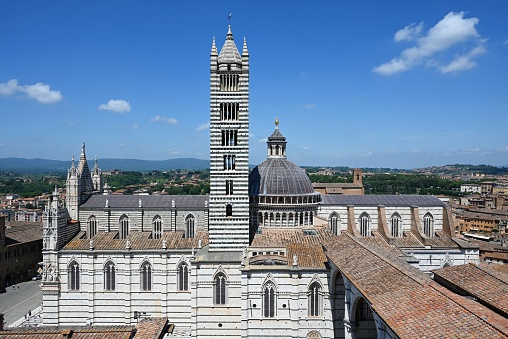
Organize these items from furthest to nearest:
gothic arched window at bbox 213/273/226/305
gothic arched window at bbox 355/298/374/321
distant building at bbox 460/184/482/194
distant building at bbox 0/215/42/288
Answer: distant building at bbox 460/184/482/194 < distant building at bbox 0/215/42/288 < gothic arched window at bbox 213/273/226/305 < gothic arched window at bbox 355/298/374/321

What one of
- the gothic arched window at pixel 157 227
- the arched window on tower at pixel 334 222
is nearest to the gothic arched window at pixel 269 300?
the arched window on tower at pixel 334 222

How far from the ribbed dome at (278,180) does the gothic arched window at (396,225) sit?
31.8 feet

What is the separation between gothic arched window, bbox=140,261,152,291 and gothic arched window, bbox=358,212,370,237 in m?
20.6

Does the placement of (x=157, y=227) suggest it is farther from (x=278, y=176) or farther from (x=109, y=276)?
(x=278, y=176)

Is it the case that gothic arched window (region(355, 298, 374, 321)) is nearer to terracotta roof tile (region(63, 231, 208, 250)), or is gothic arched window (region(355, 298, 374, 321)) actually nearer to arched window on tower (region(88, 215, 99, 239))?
terracotta roof tile (region(63, 231, 208, 250))

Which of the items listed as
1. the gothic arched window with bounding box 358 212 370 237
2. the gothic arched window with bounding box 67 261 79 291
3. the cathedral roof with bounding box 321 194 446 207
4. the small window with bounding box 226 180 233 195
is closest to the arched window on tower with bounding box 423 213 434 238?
the cathedral roof with bounding box 321 194 446 207

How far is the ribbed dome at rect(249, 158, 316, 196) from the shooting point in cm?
3428

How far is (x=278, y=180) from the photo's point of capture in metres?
34.7

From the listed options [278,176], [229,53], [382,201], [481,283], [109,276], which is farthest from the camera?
[382,201]

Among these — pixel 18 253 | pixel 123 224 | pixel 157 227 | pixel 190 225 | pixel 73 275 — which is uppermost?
pixel 123 224

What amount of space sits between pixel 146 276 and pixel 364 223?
70.3 feet

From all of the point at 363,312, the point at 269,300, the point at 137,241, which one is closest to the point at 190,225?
the point at 137,241

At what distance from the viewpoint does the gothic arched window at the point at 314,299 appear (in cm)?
2708

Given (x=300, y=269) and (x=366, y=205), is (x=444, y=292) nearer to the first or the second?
(x=300, y=269)
